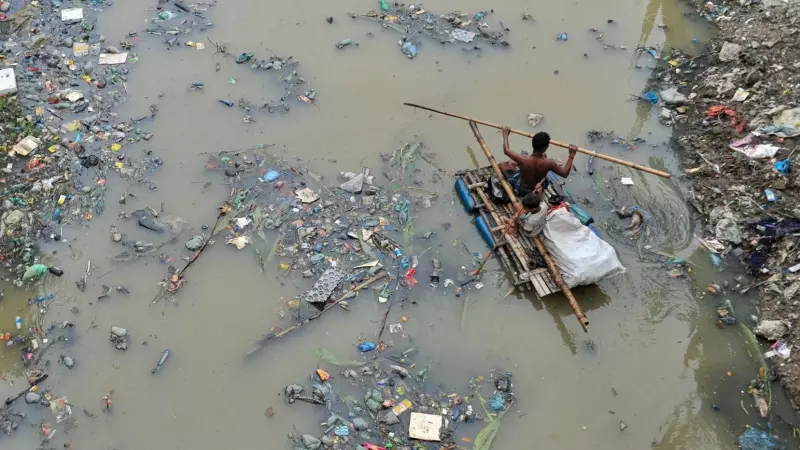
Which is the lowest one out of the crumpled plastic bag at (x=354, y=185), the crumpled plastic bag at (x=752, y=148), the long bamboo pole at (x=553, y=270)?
the crumpled plastic bag at (x=354, y=185)

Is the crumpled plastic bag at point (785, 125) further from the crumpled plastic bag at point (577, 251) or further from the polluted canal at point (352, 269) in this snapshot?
the crumpled plastic bag at point (577, 251)

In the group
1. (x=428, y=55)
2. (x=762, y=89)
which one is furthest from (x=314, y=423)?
(x=762, y=89)

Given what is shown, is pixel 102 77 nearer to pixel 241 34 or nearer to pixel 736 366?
pixel 241 34

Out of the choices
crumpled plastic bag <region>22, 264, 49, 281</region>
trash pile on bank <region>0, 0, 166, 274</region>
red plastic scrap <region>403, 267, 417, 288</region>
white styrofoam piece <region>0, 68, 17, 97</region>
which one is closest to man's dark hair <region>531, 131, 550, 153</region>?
red plastic scrap <region>403, 267, 417, 288</region>

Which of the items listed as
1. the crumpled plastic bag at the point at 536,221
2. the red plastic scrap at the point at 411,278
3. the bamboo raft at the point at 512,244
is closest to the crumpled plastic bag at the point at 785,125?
the bamboo raft at the point at 512,244

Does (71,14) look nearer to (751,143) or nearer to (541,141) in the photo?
(541,141)

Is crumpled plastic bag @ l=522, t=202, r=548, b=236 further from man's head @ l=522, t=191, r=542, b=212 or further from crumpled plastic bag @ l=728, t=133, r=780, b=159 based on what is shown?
crumpled plastic bag @ l=728, t=133, r=780, b=159

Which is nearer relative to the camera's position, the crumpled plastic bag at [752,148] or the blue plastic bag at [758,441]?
the blue plastic bag at [758,441]
